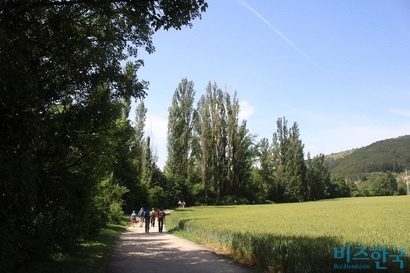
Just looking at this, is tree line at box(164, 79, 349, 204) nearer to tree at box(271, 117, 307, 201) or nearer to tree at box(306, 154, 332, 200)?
tree at box(271, 117, 307, 201)

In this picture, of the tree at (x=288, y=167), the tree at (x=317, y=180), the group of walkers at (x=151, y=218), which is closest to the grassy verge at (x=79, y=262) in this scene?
the group of walkers at (x=151, y=218)

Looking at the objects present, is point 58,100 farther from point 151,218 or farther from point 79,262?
point 151,218

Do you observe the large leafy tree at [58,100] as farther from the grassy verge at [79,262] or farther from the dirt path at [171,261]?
the dirt path at [171,261]

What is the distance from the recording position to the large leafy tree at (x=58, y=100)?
6.99m

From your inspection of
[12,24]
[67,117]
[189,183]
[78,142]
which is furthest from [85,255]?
[189,183]

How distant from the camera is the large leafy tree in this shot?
6992mm

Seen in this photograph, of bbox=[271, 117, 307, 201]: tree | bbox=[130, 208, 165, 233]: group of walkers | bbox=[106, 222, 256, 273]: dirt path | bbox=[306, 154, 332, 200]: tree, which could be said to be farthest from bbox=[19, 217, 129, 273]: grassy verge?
bbox=[306, 154, 332, 200]: tree

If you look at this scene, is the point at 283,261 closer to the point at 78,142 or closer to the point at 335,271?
the point at 335,271

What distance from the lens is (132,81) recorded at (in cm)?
1062

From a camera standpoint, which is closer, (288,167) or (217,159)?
(217,159)

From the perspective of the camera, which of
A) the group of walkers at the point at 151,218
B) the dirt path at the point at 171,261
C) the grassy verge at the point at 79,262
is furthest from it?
the group of walkers at the point at 151,218

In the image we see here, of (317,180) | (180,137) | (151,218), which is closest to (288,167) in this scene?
(317,180)

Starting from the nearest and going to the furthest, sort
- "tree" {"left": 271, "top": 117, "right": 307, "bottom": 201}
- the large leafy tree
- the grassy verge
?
the large leafy tree
the grassy verge
"tree" {"left": 271, "top": 117, "right": 307, "bottom": 201}

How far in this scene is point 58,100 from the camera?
33.1 ft
